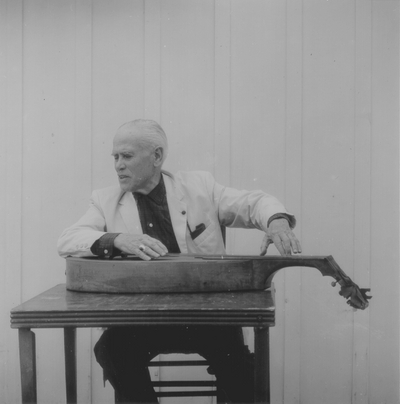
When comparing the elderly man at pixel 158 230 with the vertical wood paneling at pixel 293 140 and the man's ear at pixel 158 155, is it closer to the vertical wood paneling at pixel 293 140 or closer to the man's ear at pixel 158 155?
the man's ear at pixel 158 155

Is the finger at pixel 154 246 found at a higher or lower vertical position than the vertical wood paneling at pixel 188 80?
lower

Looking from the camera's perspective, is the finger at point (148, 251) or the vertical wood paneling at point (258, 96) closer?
the finger at point (148, 251)

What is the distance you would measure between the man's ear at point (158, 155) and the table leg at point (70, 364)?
82cm

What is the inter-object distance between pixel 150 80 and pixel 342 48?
1.04 metres

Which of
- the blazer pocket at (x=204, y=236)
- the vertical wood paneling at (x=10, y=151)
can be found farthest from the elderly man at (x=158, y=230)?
the vertical wood paneling at (x=10, y=151)

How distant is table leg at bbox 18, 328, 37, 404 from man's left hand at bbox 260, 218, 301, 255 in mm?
904

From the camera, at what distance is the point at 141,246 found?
1.99m

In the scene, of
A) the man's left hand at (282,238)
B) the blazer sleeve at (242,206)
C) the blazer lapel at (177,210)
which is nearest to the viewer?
the man's left hand at (282,238)

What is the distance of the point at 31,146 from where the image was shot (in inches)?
119

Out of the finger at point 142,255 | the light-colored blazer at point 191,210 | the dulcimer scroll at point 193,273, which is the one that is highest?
the light-colored blazer at point 191,210

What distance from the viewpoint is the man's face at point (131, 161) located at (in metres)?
2.45

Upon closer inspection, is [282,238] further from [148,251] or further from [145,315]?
[145,315]

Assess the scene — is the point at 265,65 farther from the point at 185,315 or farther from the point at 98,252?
the point at 185,315

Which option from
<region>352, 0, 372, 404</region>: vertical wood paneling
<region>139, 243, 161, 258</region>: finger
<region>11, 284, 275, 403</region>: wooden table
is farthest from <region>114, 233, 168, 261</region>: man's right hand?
<region>352, 0, 372, 404</region>: vertical wood paneling
